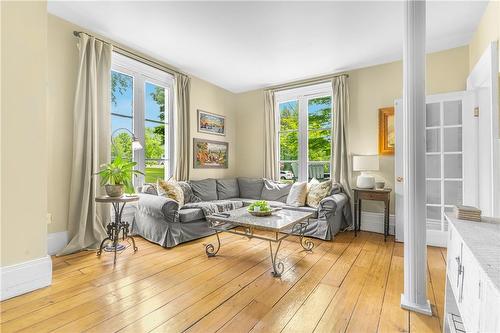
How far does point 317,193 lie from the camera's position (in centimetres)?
391

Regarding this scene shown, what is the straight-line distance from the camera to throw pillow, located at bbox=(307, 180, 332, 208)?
3859mm

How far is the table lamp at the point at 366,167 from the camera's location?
368 centimetres

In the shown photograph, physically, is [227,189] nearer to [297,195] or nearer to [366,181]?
[297,195]

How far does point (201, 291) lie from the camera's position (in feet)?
6.76

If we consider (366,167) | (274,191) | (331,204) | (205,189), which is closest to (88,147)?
(205,189)

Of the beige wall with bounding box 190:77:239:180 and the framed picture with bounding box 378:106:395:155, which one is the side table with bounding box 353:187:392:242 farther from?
the beige wall with bounding box 190:77:239:180

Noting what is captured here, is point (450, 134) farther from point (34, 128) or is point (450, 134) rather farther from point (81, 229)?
point (81, 229)

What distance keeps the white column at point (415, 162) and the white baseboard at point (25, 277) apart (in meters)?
2.93

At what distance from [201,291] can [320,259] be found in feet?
4.62

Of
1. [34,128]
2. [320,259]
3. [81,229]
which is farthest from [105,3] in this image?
[320,259]

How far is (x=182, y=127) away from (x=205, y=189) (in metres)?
1.17

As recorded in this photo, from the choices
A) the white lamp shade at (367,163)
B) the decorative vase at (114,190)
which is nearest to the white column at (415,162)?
the white lamp shade at (367,163)

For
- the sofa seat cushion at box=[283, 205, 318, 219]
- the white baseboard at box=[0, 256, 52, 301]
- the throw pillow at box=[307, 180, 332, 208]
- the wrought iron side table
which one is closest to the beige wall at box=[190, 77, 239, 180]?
the wrought iron side table

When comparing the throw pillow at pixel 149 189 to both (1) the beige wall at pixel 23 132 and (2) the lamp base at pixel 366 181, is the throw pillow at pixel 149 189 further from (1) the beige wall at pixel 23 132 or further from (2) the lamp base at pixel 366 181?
(2) the lamp base at pixel 366 181
